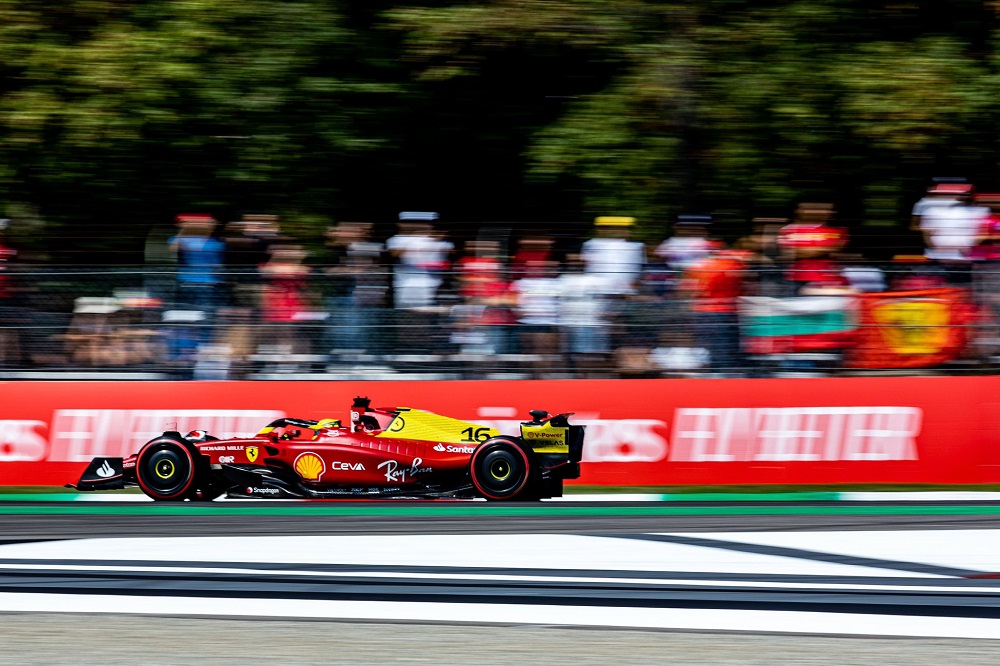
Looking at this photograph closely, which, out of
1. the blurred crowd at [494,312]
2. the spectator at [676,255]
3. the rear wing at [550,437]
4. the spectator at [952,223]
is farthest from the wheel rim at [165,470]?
the spectator at [952,223]

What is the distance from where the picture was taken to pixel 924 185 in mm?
14172

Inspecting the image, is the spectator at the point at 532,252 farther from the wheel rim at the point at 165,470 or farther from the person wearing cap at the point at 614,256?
the wheel rim at the point at 165,470

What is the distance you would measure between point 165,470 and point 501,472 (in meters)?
2.51

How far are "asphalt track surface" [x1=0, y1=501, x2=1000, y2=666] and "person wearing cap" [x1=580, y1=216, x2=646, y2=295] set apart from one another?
2.20 m

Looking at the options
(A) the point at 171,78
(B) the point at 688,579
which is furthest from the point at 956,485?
(A) the point at 171,78

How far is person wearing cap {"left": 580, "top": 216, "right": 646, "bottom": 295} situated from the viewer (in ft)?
36.1

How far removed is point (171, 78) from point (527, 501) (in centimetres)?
681

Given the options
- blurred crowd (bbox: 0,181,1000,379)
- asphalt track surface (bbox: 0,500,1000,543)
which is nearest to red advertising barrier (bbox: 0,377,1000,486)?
blurred crowd (bbox: 0,181,1000,379)

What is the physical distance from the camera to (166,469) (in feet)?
33.5

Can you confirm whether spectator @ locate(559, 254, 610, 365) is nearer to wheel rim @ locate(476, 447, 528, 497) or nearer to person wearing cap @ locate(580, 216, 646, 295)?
person wearing cap @ locate(580, 216, 646, 295)

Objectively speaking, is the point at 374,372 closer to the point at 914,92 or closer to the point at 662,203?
the point at 662,203

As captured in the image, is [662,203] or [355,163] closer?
[662,203]

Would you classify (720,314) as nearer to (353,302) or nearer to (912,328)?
(912,328)

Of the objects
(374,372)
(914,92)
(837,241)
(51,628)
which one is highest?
(914,92)
